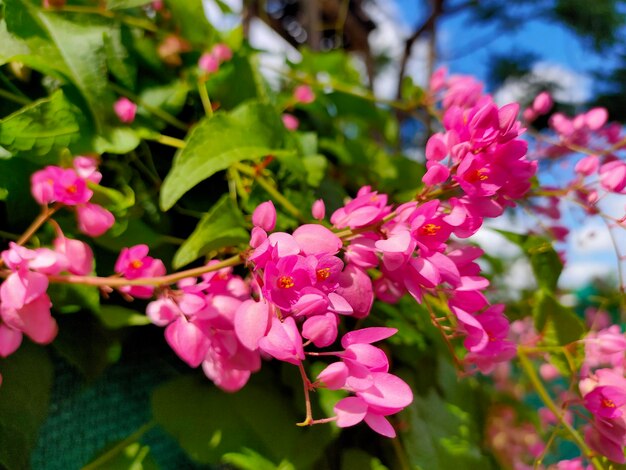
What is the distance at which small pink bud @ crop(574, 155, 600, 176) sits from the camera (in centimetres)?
25

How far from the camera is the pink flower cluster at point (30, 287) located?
0.49 ft

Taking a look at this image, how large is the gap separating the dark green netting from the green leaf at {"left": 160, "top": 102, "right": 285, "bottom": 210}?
9cm

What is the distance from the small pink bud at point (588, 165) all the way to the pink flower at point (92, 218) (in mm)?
211

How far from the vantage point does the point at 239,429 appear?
9.0 inches

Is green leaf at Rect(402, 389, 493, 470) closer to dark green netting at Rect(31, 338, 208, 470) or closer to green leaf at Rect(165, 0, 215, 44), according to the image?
dark green netting at Rect(31, 338, 208, 470)

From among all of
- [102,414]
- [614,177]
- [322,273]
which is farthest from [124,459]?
[614,177]

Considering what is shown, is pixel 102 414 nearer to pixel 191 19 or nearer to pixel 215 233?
pixel 215 233

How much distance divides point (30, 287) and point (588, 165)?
9.3 inches

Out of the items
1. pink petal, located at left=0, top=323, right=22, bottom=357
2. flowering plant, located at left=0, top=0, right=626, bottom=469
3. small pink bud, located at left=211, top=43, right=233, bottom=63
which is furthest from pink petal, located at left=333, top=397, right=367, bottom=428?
small pink bud, located at left=211, top=43, right=233, bottom=63

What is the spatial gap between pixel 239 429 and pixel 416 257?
120 millimetres

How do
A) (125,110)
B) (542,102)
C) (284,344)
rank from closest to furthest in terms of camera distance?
1. (284,344)
2. (125,110)
3. (542,102)

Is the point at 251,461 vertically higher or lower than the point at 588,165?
lower

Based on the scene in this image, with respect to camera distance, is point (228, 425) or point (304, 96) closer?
point (228, 425)

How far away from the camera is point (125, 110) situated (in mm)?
239
